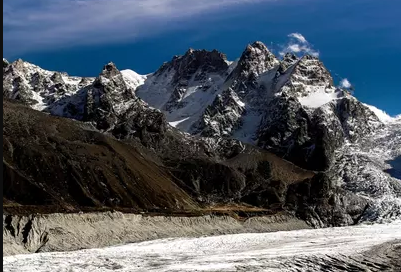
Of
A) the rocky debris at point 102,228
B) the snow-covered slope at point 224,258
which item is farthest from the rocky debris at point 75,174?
the snow-covered slope at point 224,258

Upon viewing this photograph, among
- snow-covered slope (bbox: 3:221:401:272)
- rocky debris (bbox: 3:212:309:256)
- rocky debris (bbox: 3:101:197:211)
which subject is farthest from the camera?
rocky debris (bbox: 3:101:197:211)

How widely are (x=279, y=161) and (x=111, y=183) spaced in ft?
269

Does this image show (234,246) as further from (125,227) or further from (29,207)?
(29,207)

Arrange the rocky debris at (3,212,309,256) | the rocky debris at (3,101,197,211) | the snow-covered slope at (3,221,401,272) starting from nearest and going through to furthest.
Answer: the snow-covered slope at (3,221,401,272) < the rocky debris at (3,212,309,256) < the rocky debris at (3,101,197,211)

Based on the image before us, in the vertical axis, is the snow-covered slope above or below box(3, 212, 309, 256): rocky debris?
above

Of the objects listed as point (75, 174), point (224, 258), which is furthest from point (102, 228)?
point (224, 258)

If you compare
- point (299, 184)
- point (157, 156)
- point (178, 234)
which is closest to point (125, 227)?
point (178, 234)

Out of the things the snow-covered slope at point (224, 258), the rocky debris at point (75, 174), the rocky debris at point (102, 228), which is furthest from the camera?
the rocky debris at point (75, 174)

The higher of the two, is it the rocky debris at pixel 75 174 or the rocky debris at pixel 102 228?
the rocky debris at pixel 75 174

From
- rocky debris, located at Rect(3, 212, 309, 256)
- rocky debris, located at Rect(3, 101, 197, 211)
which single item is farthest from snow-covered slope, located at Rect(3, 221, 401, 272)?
rocky debris, located at Rect(3, 101, 197, 211)

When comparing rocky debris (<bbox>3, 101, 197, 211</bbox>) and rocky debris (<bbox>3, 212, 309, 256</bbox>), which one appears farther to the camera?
rocky debris (<bbox>3, 101, 197, 211</bbox>)

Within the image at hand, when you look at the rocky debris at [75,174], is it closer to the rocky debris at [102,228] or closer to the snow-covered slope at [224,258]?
the rocky debris at [102,228]

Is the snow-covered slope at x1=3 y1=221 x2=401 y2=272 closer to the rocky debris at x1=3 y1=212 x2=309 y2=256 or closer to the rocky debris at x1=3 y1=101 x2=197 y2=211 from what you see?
the rocky debris at x1=3 y1=212 x2=309 y2=256

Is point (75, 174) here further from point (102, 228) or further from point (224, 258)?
point (224, 258)
